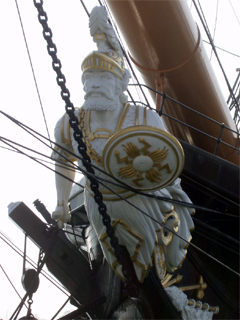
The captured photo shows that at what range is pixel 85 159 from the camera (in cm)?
265

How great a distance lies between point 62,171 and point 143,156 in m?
0.69

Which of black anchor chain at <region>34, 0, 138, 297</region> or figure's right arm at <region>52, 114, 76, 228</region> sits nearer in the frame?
black anchor chain at <region>34, 0, 138, 297</region>

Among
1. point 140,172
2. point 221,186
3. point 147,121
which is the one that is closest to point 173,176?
point 140,172

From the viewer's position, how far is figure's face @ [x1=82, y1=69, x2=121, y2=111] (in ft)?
9.11

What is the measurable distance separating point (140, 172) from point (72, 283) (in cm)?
137

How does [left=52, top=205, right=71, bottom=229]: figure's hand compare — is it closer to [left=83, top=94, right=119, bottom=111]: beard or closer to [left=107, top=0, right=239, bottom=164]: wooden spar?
[left=83, top=94, right=119, bottom=111]: beard

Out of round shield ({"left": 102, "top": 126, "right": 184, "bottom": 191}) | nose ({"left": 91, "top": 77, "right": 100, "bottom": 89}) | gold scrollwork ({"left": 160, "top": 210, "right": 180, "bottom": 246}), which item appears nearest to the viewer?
round shield ({"left": 102, "top": 126, "right": 184, "bottom": 191})

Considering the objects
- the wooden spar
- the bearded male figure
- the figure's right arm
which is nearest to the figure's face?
the bearded male figure

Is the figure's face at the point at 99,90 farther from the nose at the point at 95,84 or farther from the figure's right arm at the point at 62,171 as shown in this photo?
the figure's right arm at the point at 62,171

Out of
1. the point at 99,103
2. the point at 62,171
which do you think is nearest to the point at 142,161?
the point at 99,103

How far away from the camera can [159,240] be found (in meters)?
2.94

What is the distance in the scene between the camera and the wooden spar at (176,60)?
417cm

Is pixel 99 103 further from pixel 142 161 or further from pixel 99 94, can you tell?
pixel 142 161

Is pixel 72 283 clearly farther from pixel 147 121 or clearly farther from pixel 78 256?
pixel 147 121
